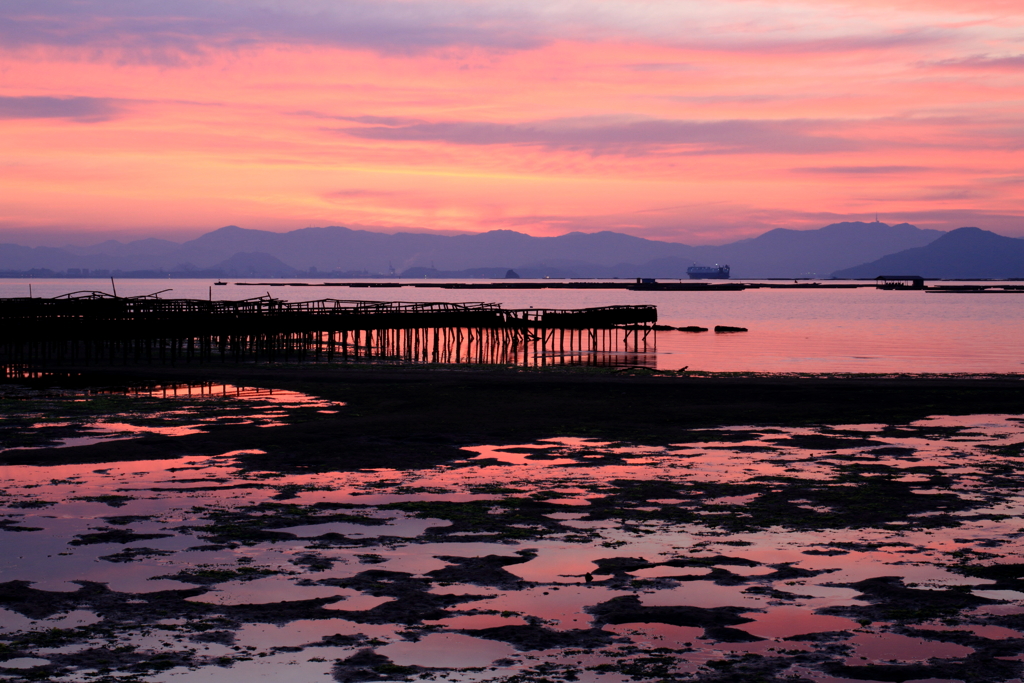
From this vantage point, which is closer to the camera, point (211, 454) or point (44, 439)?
point (211, 454)

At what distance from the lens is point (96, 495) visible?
492 inches

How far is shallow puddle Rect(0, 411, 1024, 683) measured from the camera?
6867mm

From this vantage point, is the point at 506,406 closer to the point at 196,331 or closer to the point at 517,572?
the point at 517,572

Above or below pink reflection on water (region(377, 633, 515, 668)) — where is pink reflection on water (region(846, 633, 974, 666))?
above

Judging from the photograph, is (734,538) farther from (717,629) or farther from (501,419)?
(501,419)

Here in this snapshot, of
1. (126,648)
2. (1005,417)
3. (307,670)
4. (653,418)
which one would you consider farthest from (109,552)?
(1005,417)

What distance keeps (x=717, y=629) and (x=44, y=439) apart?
553 inches

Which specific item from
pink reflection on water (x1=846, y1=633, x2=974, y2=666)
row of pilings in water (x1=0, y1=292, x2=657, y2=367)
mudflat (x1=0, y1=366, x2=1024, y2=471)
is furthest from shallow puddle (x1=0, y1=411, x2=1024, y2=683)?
row of pilings in water (x1=0, y1=292, x2=657, y2=367)

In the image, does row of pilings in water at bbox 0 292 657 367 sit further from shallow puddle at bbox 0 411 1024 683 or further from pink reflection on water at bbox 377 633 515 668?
pink reflection on water at bbox 377 633 515 668

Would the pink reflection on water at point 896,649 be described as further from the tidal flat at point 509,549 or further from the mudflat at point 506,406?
the mudflat at point 506,406

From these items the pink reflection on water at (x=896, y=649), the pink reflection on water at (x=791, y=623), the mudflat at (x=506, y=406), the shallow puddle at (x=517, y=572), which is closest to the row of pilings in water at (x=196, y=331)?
the mudflat at (x=506, y=406)

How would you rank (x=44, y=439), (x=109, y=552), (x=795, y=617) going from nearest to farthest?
(x=795, y=617) → (x=109, y=552) → (x=44, y=439)

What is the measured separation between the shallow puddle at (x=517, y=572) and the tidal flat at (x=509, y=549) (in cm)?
→ 3

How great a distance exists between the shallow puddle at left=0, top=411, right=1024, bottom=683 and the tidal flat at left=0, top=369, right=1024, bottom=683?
0.03 meters
